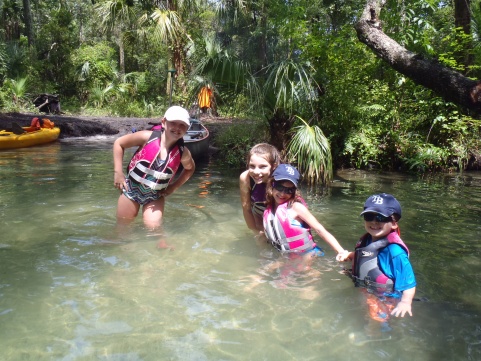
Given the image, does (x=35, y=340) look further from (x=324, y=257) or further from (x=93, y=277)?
(x=324, y=257)

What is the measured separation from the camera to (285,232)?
4.60 meters

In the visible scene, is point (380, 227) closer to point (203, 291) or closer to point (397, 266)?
point (397, 266)

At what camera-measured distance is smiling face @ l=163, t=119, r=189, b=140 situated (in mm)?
5050

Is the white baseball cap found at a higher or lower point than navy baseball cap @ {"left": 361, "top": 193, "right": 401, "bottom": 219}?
higher

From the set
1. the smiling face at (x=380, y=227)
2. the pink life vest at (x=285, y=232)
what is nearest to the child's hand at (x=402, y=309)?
the smiling face at (x=380, y=227)

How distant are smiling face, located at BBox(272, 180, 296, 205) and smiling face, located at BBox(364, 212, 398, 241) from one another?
3.25ft

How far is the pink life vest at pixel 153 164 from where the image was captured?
5.18 m

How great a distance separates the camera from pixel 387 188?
30.8 feet

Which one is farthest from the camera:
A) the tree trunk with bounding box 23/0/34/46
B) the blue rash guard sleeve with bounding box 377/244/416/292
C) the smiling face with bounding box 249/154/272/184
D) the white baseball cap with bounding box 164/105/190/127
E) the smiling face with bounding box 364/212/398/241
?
the tree trunk with bounding box 23/0/34/46

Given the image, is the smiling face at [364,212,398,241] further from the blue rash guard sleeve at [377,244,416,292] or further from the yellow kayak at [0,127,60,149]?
the yellow kayak at [0,127,60,149]

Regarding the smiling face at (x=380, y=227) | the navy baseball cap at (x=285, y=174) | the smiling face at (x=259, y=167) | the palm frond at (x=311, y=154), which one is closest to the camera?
the smiling face at (x=380, y=227)

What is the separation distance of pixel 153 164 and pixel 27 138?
447 inches

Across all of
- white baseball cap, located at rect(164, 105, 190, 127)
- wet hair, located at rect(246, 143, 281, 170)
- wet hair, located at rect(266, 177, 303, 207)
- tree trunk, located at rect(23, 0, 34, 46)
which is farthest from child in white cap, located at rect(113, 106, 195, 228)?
tree trunk, located at rect(23, 0, 34, 46)

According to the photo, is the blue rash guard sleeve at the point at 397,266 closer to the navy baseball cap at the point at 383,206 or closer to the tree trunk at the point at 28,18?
the navy baseball cap at the point at 383,206
